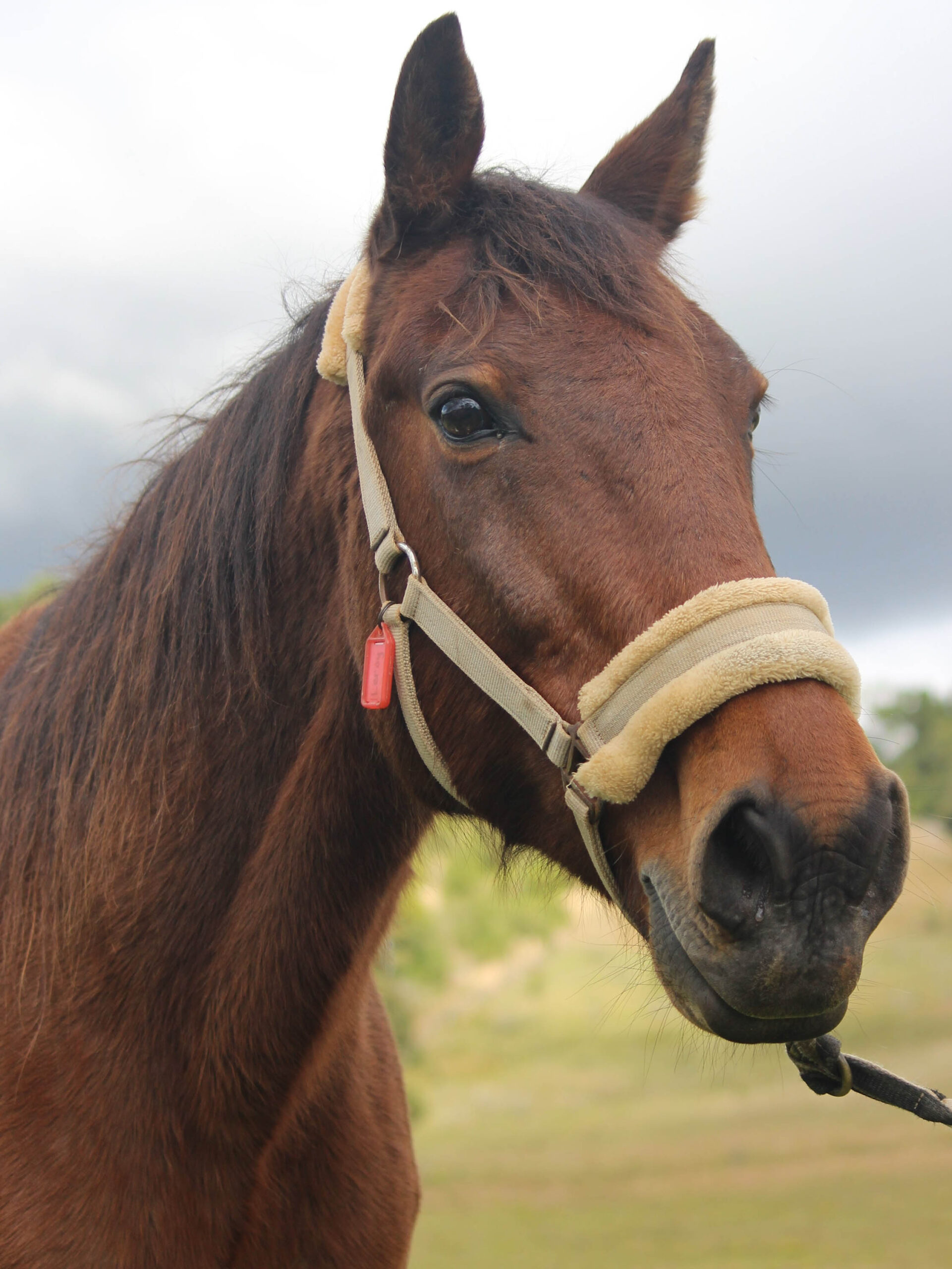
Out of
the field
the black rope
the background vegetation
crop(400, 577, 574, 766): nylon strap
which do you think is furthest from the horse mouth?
the field

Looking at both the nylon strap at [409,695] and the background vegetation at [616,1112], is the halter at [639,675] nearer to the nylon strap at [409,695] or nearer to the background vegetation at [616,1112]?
the nylon strap at [409,695]

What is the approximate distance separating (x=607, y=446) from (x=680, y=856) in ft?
2.69

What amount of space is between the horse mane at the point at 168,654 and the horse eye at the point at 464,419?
0.37 m

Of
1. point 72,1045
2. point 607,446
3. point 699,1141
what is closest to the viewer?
point 607,446

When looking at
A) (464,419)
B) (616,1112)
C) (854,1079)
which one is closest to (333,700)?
(464,419)

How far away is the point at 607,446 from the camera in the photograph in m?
2.07

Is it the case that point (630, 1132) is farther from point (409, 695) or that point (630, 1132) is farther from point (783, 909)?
point (783, 909)

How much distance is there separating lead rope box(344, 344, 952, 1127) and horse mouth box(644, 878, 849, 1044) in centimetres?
24

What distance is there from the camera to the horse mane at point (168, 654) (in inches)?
103

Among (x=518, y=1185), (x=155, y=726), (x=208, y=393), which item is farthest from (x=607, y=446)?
(x=518, y=1185)

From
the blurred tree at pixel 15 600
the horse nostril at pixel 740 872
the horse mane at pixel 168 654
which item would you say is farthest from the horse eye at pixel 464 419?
the blurred tree at pixel 15 600

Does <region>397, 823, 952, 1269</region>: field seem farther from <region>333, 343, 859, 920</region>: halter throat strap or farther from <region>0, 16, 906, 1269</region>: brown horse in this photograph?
<region>333, 343, 859, 920</region>: halter throat strap

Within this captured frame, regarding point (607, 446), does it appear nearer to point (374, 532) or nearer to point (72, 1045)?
point (374, 532)

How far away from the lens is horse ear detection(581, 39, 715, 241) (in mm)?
3014
